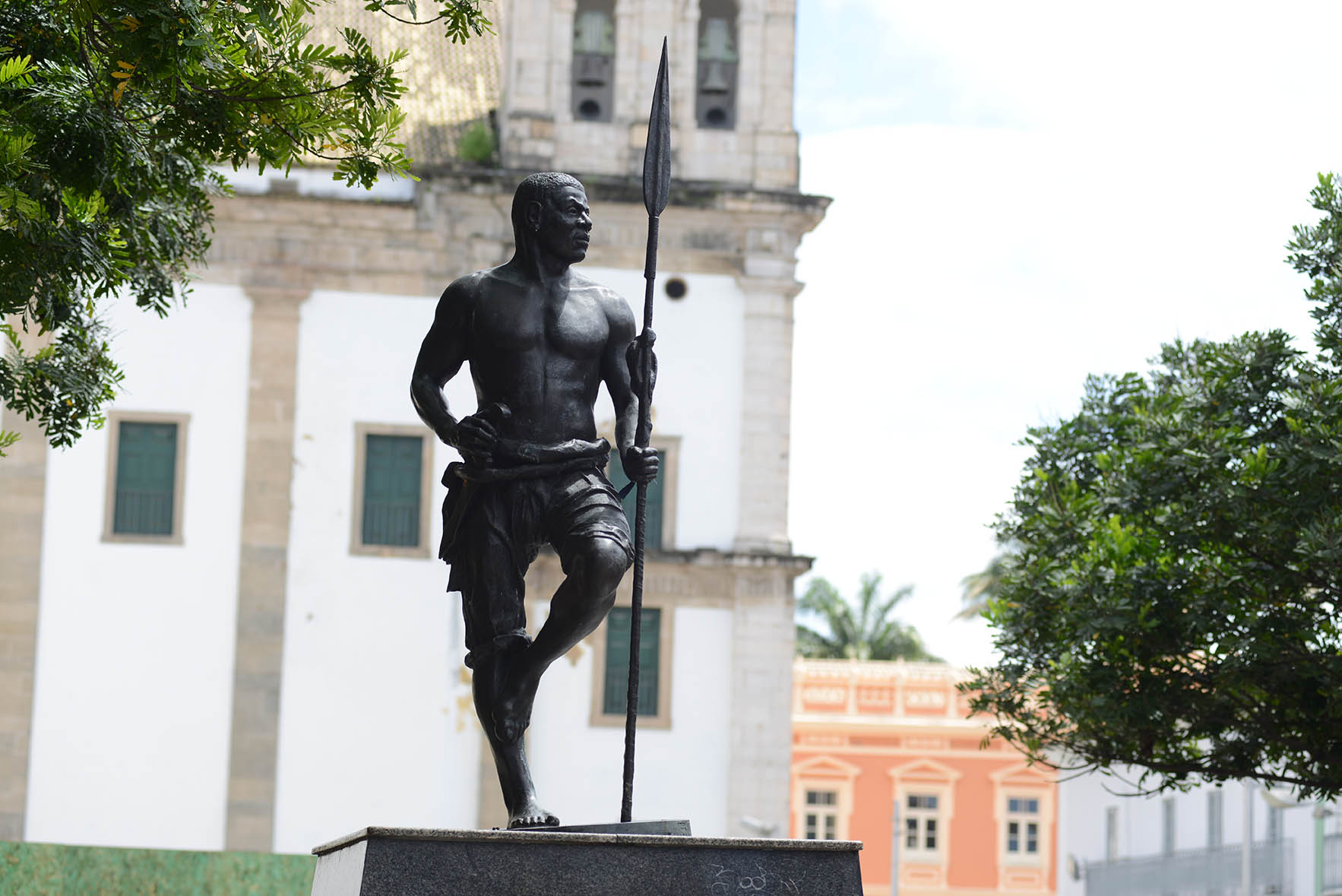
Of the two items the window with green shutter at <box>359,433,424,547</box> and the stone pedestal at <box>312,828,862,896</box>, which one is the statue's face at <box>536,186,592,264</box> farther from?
the window with green shutter at <box>359,433,424,547</box>

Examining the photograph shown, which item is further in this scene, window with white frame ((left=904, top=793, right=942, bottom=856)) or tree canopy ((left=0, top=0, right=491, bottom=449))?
window with white frame ((left=904, top=793, right=942, bottom=856))

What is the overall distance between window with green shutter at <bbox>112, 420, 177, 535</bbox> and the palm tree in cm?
3126

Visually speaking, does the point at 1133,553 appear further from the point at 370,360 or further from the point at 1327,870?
the point at 1327,870

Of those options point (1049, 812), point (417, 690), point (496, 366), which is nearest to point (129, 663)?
point (417, 690)

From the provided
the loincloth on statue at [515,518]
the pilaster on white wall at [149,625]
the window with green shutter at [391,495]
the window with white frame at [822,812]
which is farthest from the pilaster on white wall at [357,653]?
the window with white frame at [822,812]

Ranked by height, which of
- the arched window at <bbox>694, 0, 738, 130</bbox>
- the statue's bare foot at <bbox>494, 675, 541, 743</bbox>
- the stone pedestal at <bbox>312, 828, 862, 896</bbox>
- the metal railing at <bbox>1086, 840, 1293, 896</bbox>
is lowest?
the metal railing at <bbox>1086, 840, 1293, 896</bbox>

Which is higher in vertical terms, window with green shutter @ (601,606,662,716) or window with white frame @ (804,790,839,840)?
window with green shutter @ (601,606,662,716)

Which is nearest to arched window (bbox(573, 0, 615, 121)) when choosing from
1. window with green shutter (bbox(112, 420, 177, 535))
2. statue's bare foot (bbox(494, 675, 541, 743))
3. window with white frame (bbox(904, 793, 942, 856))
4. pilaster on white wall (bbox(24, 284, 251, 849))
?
pilaster on white wall (bbox(24, 284, 251, 849))

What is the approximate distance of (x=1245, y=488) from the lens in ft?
37.7

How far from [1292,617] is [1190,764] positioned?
1529 mm

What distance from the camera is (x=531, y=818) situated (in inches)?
233

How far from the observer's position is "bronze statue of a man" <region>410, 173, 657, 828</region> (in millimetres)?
6242

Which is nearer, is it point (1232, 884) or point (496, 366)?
point (496, 366)

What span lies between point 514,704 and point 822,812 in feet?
120
